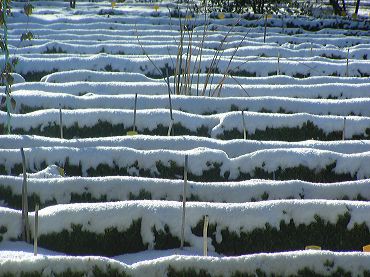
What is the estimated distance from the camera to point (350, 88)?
5.96 metres

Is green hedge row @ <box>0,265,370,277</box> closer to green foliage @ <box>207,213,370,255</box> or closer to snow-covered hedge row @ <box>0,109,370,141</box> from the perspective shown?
green foliage @ <box>207,213,370,255</box>

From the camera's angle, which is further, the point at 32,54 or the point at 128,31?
the point at 128,31

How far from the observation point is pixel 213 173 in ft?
12.7

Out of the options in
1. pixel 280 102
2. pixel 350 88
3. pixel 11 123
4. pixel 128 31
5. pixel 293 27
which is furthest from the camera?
pixel 293 27

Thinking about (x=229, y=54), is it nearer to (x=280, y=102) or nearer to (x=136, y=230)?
(x=280, y=102)

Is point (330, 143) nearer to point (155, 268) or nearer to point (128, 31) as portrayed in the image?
point (155, 268)

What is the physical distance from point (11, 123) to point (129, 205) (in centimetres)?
196

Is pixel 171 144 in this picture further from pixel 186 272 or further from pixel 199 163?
pixel 186 272

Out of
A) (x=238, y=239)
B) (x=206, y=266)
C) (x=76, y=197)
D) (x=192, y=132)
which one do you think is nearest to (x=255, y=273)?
(x=206, y=266)

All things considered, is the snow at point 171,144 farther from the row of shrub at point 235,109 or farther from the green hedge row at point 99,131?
the row of shrub at point 235,109

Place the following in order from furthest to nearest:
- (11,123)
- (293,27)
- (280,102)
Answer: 1. (293,27)
2. (280,102)
3. (11,123)

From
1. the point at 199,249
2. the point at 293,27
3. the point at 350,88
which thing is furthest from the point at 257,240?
the point at 293,27

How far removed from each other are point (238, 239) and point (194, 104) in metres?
2.33

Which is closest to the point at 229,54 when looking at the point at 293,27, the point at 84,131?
the point at 84,131
